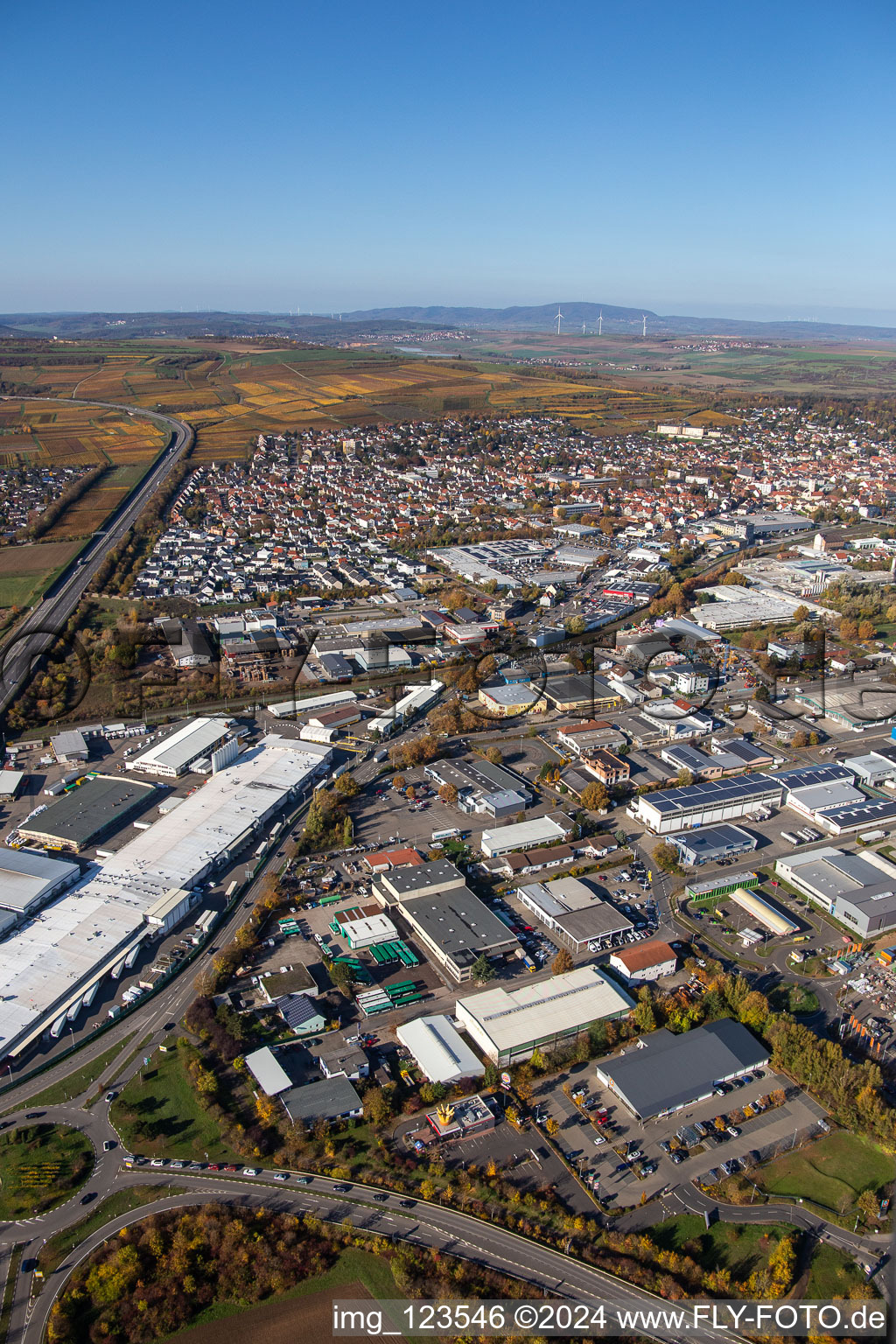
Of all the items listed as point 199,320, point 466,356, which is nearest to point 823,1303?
point 466,356

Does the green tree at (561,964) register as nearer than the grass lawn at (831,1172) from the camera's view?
No

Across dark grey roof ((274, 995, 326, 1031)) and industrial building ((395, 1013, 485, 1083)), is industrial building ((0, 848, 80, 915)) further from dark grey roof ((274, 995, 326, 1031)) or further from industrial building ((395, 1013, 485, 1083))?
industrial building ((395, 1013, 485, 1083))

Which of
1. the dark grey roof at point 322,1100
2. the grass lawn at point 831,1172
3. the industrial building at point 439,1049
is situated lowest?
the grass lawn at point 831,1172

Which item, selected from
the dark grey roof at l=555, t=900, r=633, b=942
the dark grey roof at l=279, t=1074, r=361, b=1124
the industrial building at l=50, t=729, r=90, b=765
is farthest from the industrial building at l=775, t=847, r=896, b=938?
the industrial building at l=50, t=729, r=90, b=765

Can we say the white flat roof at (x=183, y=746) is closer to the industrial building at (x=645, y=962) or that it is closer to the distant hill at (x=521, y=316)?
the industrial building at (x=645, y=962)

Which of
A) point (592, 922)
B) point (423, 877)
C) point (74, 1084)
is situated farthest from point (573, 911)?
point (74, 1084)

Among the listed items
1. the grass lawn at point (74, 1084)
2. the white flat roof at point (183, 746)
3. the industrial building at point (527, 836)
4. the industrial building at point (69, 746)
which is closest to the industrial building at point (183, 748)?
the white flat roof at point (183, 746)
